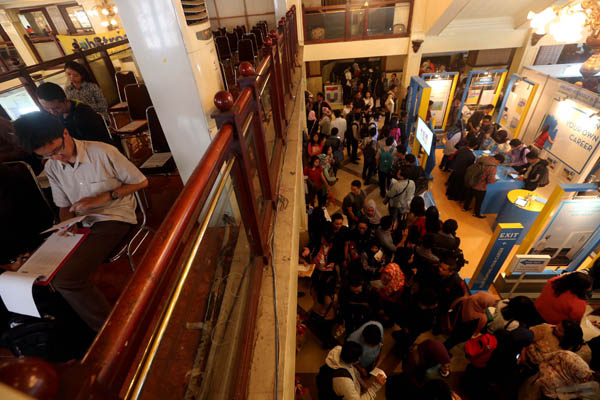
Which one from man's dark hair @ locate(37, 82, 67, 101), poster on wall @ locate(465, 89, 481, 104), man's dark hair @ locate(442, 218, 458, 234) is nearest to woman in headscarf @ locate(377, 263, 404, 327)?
man's dark hair @ locate(442, 218, 458, 234)

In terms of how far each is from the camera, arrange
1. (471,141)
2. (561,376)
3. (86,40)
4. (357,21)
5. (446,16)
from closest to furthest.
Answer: (561,376) → (471,141) → (446,16) → (86,40) → (357,21)

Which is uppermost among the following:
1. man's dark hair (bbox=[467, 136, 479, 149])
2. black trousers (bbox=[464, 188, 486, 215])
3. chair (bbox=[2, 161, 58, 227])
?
chair (bbox=[2, 161, 58, 227])

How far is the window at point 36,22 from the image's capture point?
32.4 feet

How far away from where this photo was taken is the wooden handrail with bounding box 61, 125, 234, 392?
486mm

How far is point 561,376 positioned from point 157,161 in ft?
15.1

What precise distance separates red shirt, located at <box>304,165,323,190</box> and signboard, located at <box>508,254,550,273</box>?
335cm

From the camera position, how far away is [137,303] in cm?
58

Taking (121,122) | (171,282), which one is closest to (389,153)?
(121,122)

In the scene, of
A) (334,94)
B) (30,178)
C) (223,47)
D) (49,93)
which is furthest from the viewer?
(334,94)

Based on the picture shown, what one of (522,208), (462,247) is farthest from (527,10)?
(462,247)

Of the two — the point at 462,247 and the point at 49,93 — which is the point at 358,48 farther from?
the point at 49,93

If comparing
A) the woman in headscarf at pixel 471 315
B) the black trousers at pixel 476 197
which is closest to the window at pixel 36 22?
the black trousers at pixel 476 197

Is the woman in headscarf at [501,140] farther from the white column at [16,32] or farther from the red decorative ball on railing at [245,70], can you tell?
the white column at [16,32]

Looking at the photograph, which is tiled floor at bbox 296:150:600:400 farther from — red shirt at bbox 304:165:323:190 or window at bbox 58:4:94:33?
window at bbox 58:4:94:33
